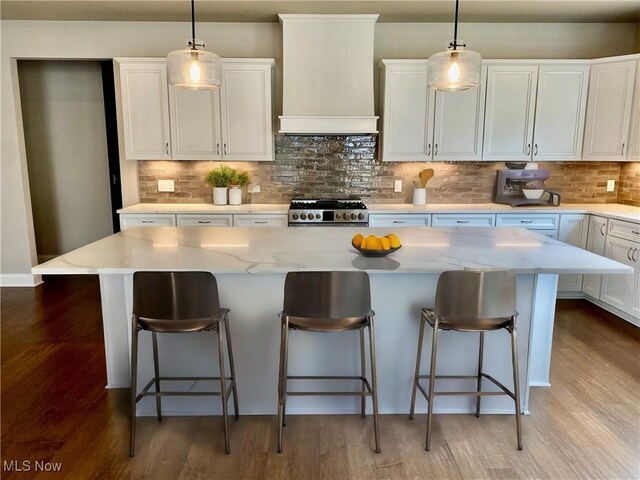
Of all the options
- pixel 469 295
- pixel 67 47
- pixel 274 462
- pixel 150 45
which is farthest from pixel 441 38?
pixel 274 462

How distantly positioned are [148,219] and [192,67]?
7.63ft

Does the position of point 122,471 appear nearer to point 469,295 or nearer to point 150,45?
point 469,295

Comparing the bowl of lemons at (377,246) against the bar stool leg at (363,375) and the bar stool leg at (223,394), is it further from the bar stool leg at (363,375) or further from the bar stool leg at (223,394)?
the bar stool leg at (223,394)

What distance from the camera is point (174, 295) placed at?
210 centimetres

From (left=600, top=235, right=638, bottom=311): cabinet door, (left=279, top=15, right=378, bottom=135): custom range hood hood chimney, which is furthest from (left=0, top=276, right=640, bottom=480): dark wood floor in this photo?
(left=279, top=15, right=378, bottom=135): custom range hood hood chimney

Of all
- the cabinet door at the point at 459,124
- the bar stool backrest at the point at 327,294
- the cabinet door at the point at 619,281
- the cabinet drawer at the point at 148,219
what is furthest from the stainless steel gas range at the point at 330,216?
the bar stool backrest at the point at 327,294

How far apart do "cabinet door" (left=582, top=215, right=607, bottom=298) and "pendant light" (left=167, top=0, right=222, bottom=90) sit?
3712 millimetres

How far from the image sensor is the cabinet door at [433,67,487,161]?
14.9 feet

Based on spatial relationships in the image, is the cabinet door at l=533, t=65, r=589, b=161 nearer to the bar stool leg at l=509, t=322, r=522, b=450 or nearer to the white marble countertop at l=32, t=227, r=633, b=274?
the white marble countertop at l=32, t=227, r=633, b=274

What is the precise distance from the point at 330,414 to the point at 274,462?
501 mm

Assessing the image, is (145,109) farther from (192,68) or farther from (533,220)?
(533,220)

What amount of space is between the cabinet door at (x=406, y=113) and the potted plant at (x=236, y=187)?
4.86 ft

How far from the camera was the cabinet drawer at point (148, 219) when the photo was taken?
4.49 m

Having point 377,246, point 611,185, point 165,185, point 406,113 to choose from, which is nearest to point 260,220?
point 165,185
